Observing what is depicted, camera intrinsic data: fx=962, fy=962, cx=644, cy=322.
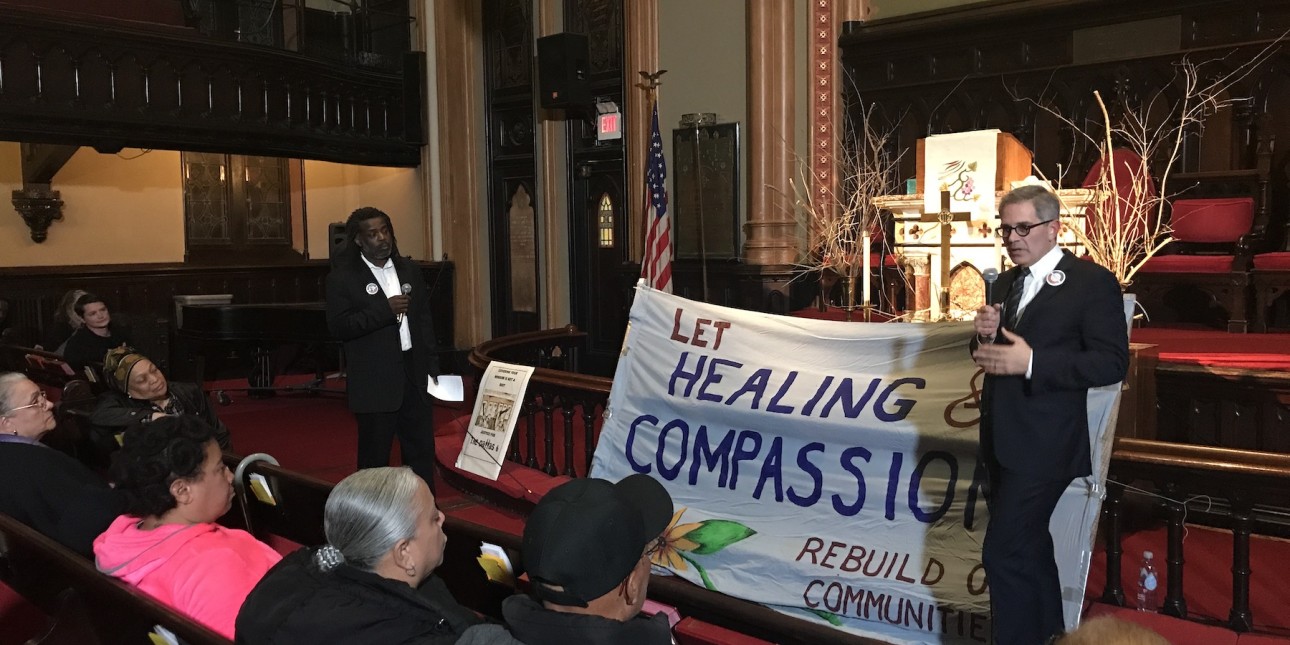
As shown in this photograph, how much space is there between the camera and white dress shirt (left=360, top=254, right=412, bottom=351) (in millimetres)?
4676

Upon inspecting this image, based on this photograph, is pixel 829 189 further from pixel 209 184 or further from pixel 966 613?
pixel 209 184

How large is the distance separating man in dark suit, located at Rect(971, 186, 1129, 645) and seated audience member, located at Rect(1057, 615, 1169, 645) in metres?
1.35

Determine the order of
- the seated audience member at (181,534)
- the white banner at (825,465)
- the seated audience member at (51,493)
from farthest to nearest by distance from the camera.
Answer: the white banner at (825,465) < the seated audience member at (51,493) < the seated audience member at (181,534)

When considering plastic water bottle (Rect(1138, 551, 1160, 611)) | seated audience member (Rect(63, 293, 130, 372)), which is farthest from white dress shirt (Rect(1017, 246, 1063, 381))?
seated audience member (Rect(63, 293, 130, 372))

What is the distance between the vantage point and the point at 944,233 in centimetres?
378

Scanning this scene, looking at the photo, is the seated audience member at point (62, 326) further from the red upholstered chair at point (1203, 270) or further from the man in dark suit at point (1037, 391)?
the red upholstered chair at point (1203, 270)

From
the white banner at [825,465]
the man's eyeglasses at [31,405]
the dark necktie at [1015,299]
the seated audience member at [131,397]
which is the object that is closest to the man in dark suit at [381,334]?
the seated audience member at [131,397]

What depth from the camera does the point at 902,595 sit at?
10.8 ft

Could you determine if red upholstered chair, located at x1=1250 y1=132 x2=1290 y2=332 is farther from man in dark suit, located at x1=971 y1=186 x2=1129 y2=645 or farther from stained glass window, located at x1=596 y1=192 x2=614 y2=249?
stained glass window, located at x1=596 y1=192 x2=614 y2=249

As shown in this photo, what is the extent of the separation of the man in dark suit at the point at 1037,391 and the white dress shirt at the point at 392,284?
2915 mm

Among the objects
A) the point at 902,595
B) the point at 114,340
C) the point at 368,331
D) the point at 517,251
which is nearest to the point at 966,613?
the point at 902,595

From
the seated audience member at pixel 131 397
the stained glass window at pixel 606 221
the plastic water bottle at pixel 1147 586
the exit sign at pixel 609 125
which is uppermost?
the exit sign at pixel 609 125

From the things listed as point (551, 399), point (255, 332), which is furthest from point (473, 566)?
point (255, 332)

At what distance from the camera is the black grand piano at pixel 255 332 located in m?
8.95
